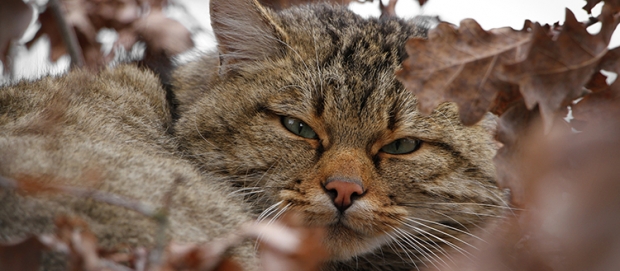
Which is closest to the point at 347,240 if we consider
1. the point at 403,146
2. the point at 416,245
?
the point at 416,245

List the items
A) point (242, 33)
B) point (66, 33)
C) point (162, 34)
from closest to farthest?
1. point (242, 33)
2. point (66, 33)
3. point (162, 34)

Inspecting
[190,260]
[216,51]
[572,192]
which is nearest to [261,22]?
[216,51]

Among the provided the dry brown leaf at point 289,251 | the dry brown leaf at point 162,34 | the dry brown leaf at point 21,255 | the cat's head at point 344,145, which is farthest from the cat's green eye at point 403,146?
the dry brown leaf at point 162,34

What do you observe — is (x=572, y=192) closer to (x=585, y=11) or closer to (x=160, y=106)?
(x=585, y=11)

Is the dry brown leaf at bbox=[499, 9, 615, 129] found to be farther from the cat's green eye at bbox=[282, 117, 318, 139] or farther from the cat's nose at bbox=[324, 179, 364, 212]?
the cat's green eye at bbox=[282, 117, 318, 139]

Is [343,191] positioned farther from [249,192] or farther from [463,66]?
[463,66]

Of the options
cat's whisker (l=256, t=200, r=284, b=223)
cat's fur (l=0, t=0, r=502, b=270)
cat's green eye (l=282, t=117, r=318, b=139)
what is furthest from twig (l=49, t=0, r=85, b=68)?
cat's whisker (l=256, t=200, r=284, b=223)

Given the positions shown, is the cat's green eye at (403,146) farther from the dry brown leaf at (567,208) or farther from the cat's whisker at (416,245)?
the dry brown leaf at (567,208)
